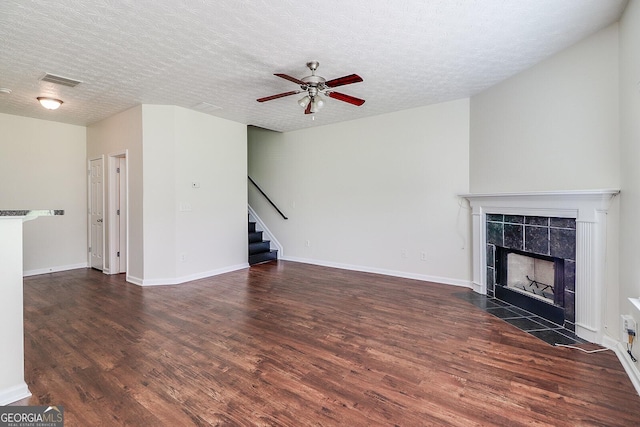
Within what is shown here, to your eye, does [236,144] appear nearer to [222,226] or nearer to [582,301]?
[222,226]

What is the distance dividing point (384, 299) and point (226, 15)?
3317 mm

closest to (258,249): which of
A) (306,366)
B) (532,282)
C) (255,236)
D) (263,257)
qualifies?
(263,257)

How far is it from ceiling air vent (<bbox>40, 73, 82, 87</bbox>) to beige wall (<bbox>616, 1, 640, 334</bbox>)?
5.20 m

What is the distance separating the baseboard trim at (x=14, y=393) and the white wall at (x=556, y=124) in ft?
14.7

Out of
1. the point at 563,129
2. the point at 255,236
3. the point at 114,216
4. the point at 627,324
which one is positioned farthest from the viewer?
the point at 255,236

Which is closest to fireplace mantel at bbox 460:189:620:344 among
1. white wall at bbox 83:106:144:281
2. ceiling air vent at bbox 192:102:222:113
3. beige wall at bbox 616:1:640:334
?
beige wall at bbox 616:1:640:334

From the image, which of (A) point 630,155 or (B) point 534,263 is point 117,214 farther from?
(A) point 630,155

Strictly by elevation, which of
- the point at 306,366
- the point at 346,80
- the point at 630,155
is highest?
the point at 346,80

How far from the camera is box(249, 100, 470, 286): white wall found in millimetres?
4355

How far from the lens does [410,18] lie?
93.0 inches

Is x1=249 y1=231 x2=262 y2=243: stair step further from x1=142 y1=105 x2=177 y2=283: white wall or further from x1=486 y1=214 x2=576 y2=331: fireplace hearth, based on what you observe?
x1=486 y1=214 x2=576 y2=331: fireplace hearth

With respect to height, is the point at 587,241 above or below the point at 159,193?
below

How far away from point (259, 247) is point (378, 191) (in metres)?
2.70

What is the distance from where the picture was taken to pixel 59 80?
341 centimetres
